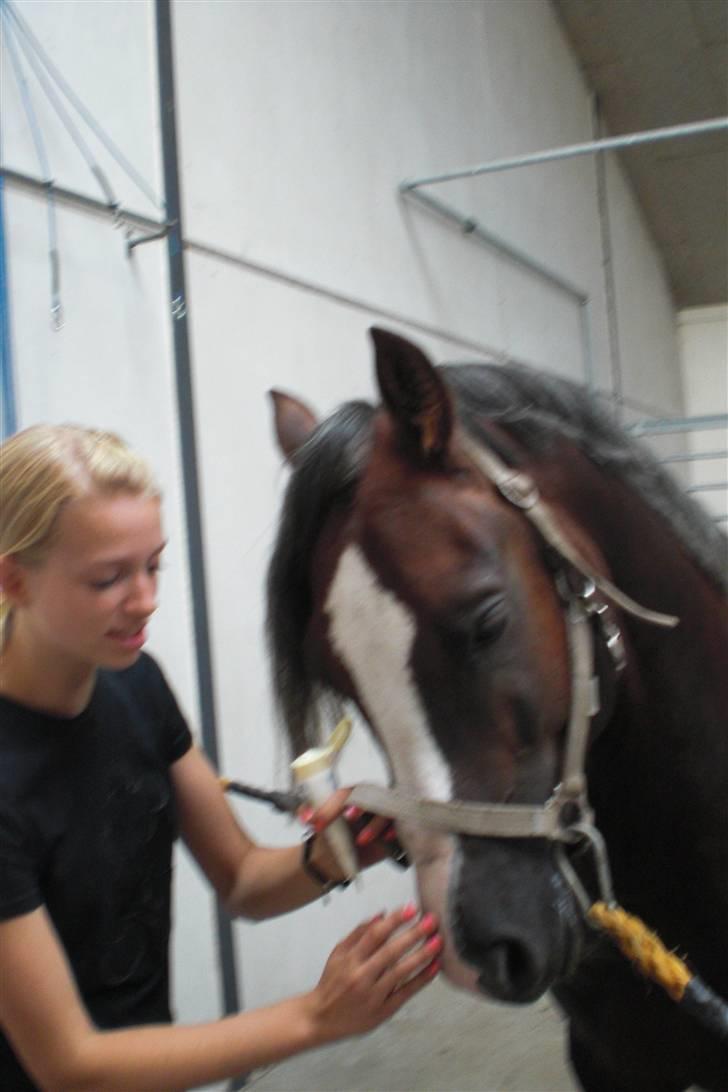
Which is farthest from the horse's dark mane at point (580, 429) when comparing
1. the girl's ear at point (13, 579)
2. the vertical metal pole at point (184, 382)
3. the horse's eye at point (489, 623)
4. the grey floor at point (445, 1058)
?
the grey floor at point (445, 1058)

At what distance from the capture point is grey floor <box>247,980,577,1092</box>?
6.82 feet

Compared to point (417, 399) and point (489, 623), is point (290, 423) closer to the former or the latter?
point (417, 399)

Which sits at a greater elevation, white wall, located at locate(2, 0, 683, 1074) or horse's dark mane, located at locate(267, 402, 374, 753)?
white wall, located at locate(2, 0, 683, 1074)

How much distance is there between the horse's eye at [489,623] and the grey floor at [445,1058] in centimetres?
155

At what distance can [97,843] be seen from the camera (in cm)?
93

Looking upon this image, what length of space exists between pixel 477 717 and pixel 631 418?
17.5 ft

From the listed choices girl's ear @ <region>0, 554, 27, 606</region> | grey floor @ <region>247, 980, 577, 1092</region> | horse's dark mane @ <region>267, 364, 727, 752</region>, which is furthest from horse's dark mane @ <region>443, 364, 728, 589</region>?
grey floor @ <region>247, 980, 577, 1092</region>

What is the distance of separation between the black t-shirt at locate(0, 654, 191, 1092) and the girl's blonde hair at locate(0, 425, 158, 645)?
0.15 m

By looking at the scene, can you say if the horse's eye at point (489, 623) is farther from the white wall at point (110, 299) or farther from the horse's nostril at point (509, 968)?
the white wall at point (110, 299)

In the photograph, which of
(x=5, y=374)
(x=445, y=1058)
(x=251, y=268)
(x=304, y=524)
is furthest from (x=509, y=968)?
(x=251, y=268)

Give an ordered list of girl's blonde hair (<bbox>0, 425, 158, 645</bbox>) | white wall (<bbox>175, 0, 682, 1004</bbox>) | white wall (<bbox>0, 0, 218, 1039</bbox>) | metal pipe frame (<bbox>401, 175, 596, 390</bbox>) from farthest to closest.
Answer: metal pipe frame (<bbox>401, 175, 596, 390</bbox>) → white wall (<bbox>175, 0, 682, 1004</bbox>) → white wall (<bbox>0, 0, 218, 1039</bbox>) → girl's blonde hair (<bbox>0, 425, 158, 645</bbox>)

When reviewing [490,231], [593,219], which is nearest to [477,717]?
[490,231]

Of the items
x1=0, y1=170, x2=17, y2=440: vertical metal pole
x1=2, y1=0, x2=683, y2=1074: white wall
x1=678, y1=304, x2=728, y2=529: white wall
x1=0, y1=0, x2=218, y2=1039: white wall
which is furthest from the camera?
x1=678, y1=304, x2=728, y2=529: white wall

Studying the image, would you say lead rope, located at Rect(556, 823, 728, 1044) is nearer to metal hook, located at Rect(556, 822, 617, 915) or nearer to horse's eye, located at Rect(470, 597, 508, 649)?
metal hook, located at Rect(556, 822, 617, 915)
